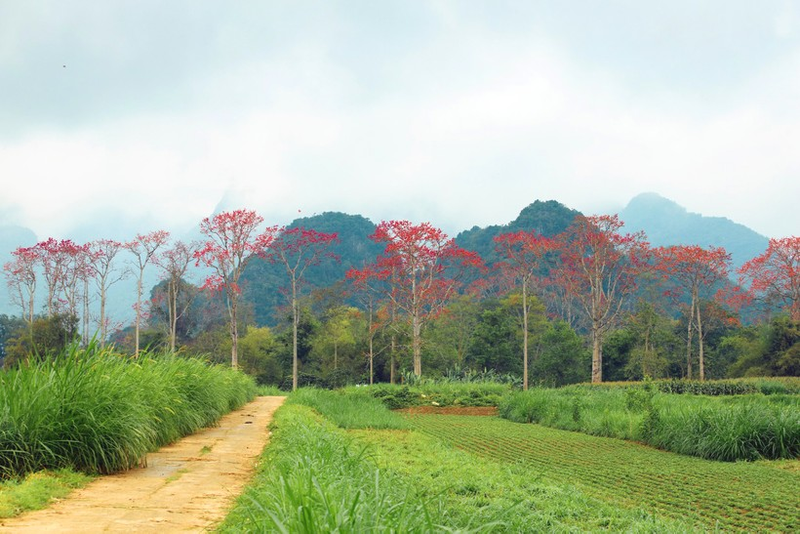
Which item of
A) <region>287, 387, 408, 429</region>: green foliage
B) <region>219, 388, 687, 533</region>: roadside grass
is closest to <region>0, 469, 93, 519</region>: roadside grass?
<region>219, 388, 687, 533</region>: roadside grass

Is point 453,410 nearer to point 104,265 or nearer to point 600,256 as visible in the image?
point 600,256

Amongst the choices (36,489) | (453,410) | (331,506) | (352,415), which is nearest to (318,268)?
(453,410)

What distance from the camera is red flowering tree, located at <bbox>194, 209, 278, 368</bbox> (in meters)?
28.7

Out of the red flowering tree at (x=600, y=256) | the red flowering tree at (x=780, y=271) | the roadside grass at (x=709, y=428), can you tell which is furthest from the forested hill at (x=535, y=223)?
the roadside grass at (x=709, y=428)

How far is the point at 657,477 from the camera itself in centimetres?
701

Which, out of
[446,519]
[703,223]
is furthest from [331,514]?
[703,223]

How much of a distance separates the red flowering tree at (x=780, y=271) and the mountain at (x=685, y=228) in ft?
179

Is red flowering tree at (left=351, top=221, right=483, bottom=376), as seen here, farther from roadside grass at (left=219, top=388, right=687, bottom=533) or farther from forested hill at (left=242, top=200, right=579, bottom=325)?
forested hill at (left=242, top=200, right=579, bottom=325)

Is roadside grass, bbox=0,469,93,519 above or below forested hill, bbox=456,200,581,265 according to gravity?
below

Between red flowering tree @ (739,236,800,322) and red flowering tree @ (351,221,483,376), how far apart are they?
15633mm

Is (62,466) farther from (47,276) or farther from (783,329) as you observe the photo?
(47,276)

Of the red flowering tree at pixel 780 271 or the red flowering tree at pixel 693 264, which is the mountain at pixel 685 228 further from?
the red flowering tree at pixel 693 264

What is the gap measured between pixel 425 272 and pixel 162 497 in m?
24.5

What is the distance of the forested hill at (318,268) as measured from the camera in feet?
174
